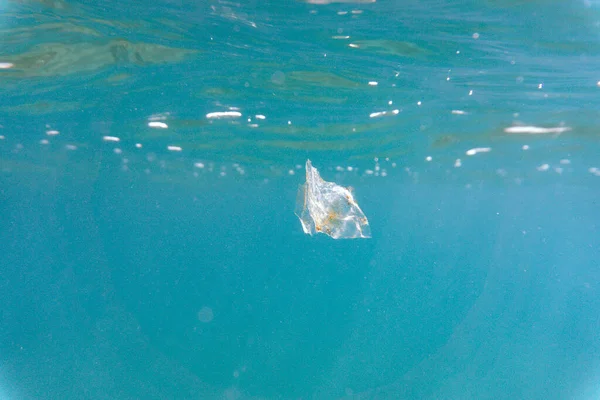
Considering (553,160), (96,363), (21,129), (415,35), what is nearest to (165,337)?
(96,363)

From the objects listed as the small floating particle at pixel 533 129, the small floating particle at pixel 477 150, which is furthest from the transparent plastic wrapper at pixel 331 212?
the small floating particle at pixel 477 150

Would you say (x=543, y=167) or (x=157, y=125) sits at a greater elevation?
(x=157, y=125)

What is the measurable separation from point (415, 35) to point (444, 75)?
107 inches

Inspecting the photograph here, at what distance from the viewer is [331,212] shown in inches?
289

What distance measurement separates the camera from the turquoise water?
920 cm

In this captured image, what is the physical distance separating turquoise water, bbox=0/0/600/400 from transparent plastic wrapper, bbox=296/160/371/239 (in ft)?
13.5

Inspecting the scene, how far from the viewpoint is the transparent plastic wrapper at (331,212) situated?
7.24m

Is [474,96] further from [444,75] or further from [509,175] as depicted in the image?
[509,175]

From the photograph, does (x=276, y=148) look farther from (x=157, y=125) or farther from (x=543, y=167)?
(x=543, y=167)

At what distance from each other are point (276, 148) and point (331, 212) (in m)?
13.0

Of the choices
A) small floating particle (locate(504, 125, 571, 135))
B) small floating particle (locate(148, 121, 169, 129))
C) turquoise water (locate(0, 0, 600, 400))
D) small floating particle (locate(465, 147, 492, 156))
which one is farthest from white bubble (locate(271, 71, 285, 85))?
small floating particle (locate(465, 147, 492, 156))

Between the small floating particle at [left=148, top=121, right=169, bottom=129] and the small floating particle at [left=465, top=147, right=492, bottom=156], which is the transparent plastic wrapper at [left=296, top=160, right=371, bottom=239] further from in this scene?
the small floating particle at [left=465, top=147, right=492, bottom=156]

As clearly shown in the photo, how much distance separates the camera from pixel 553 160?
19844 mm

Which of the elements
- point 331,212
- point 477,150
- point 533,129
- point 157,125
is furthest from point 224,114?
point 533,129
